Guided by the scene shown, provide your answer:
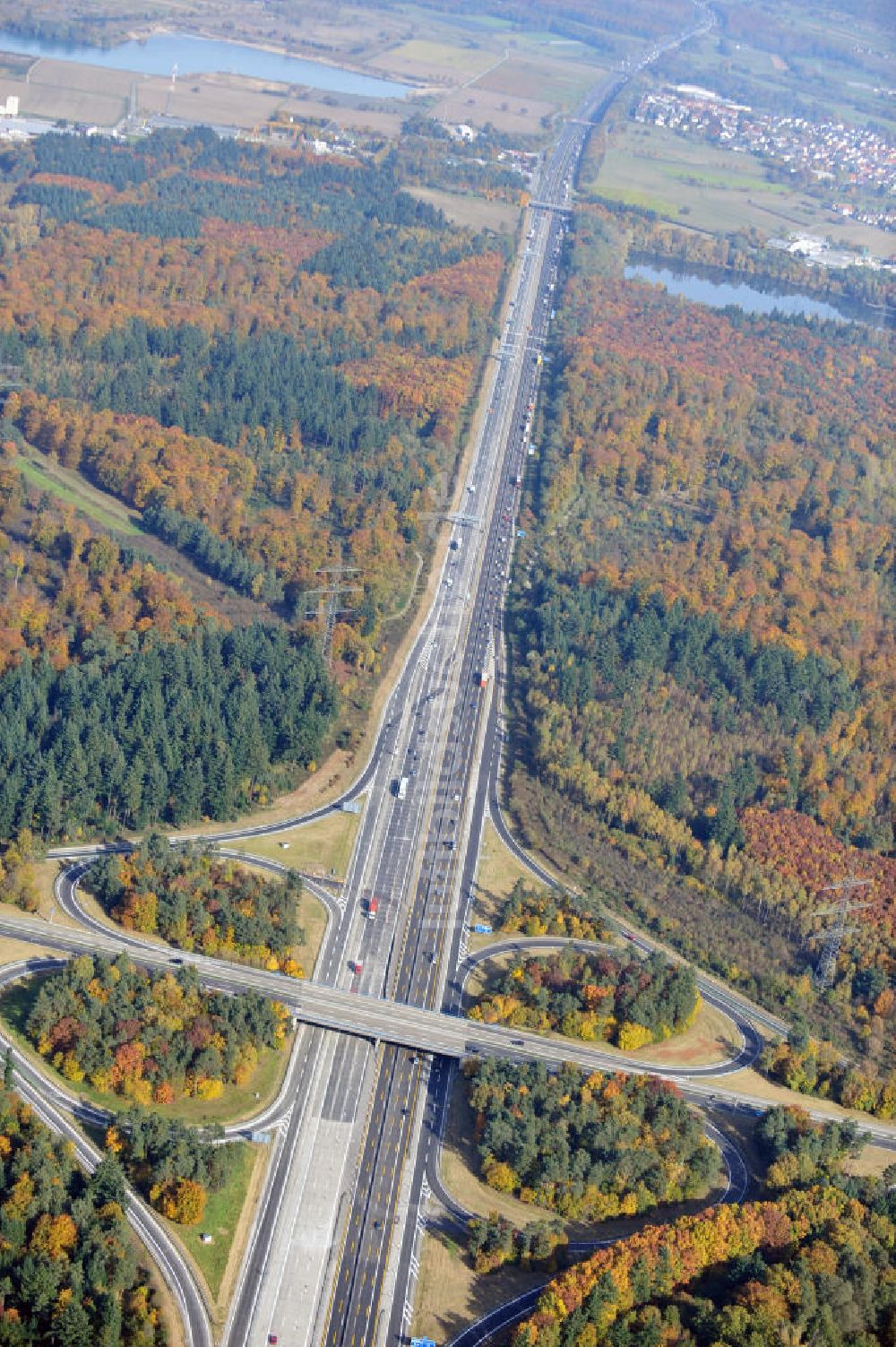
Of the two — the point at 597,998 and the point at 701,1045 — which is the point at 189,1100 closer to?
the point at 597,998

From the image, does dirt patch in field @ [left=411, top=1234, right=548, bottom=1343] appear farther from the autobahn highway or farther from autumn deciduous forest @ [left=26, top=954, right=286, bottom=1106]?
autumn deciduous forest @ [left=26, top=954, right=286, bottom=1106]

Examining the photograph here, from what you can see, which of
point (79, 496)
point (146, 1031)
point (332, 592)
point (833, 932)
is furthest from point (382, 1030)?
point (79, 496)

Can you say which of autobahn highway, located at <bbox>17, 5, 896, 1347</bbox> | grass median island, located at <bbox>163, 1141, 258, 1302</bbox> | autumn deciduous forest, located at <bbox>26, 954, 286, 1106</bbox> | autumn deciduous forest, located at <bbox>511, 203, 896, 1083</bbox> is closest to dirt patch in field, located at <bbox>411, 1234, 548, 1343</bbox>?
autobahn highway, located at <bbox>17, 5, 896, 1347</bbox>

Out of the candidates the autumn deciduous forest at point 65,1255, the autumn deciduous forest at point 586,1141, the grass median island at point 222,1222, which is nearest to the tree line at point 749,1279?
the autumn deciduous forest at point 586,1141

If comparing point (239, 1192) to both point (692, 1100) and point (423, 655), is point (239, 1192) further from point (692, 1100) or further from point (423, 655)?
point (423, 655)

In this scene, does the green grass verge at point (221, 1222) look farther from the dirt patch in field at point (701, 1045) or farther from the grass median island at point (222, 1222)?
the dirt patch in field at point (701, 1045)
